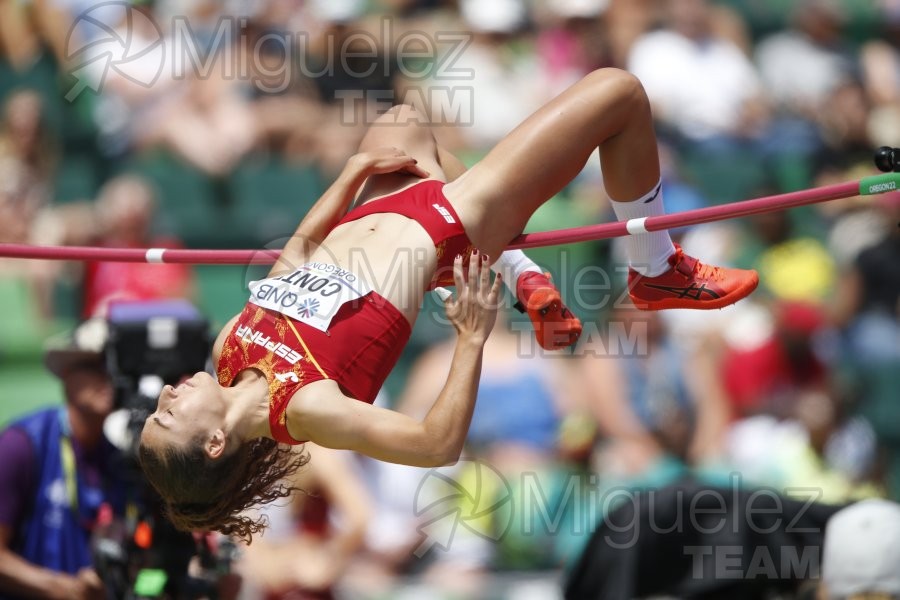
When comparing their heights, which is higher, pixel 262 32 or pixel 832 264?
pixel 262 32

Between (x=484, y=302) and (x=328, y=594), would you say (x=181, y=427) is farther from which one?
(x=328, y=594)

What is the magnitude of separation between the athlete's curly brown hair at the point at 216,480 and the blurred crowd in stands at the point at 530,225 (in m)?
1.84

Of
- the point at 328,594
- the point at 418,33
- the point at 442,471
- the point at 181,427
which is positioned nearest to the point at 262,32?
the point at 418,33

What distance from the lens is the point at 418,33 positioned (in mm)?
A: 11031

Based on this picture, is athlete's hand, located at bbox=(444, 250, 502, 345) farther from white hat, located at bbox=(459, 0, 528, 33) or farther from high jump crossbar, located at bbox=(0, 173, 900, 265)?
white hat, located at bbox=(459, 0, 528, 33)

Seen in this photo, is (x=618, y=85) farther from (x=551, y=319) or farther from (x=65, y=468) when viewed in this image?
(x=65, y=468)

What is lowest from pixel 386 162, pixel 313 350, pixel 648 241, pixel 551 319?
pixel 313 350

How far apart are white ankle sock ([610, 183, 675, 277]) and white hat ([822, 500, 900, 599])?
1.31m

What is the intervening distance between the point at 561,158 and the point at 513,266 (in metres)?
0.69

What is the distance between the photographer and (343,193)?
5562 millimetres

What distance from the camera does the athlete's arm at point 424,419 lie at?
15.4 ft

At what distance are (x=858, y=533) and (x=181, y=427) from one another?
2678mm

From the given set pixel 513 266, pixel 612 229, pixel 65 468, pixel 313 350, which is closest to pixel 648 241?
pixel 612 229

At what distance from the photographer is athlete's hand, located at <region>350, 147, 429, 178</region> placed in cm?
554
